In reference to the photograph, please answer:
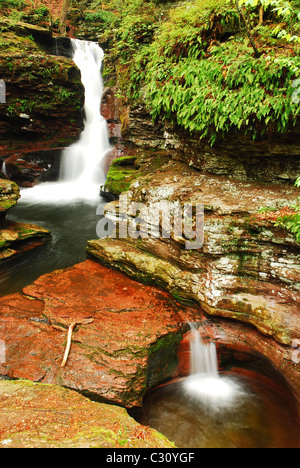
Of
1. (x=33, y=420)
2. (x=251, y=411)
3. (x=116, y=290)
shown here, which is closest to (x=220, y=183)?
(x=116, y=290)

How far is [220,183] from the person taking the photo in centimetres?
590

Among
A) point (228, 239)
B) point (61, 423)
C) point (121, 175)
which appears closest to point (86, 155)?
point (121, 175)

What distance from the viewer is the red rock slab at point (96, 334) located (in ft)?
12.1

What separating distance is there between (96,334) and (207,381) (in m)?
2.12

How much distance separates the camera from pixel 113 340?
4.16 metres

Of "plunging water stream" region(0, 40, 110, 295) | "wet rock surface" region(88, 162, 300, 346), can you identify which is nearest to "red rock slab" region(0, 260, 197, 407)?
"wet rock surface" region(88, 162, 300, 346)

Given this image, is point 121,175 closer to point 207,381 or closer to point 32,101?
point 207,381

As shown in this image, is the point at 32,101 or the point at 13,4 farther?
the point at 13,4

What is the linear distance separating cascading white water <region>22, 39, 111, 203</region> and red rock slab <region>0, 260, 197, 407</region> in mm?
7207

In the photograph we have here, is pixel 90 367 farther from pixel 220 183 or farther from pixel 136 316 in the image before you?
pixel 220 183

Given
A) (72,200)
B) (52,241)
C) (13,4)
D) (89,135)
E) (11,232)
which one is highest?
(13,4)

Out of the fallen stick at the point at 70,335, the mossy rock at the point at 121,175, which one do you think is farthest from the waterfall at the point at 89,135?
the fallen stick at the point at 70,335

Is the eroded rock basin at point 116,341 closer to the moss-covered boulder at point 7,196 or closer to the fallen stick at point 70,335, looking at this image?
the fallen stick at point 70,335
